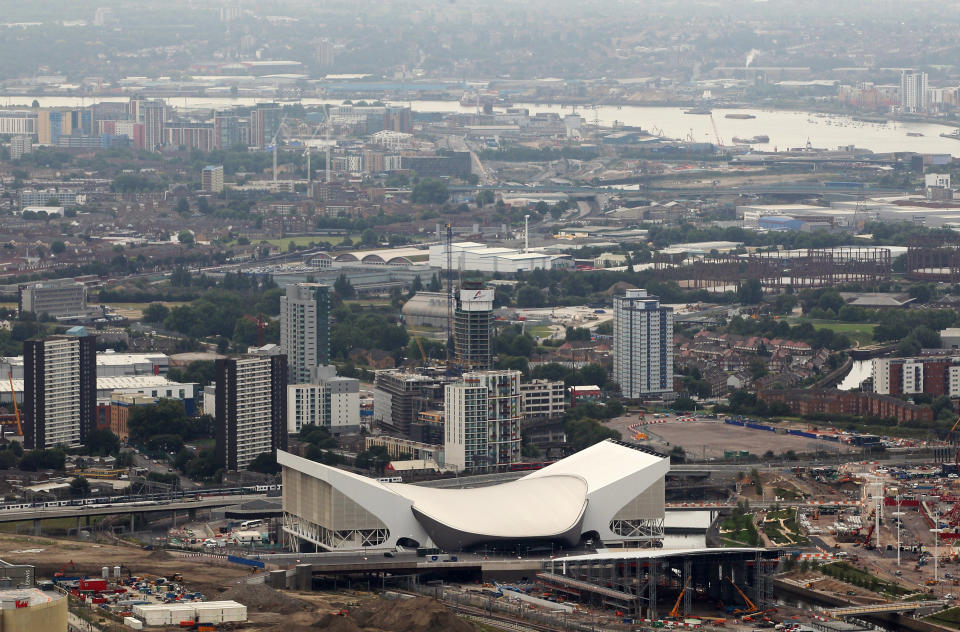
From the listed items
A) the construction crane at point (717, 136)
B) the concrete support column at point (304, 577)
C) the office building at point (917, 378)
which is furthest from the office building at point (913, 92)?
the concrete support column at point (304, 577)

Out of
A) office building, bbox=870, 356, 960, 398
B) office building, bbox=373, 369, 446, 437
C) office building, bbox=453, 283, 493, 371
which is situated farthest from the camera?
office building, bbox=870, 356, 960, 398

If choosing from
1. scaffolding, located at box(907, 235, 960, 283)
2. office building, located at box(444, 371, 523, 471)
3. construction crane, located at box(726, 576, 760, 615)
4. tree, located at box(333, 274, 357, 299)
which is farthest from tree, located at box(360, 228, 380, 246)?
construction crane, located at box(726, 576, 760, 615)

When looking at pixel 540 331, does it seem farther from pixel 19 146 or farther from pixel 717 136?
pixel 717 136

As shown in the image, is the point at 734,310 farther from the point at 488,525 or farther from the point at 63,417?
the point at 488,525

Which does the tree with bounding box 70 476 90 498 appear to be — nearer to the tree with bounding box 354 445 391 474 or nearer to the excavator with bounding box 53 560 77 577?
the tree with bounding box 354 445 391 474

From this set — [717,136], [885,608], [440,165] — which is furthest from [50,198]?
[885,608]
